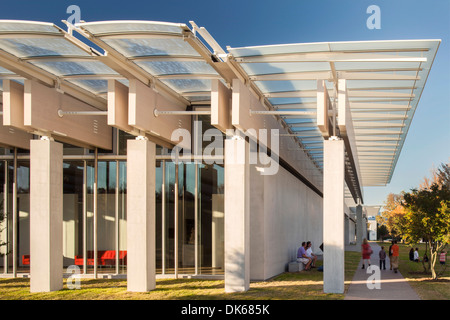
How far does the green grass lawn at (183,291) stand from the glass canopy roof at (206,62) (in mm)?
5726

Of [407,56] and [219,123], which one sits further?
[219,123]

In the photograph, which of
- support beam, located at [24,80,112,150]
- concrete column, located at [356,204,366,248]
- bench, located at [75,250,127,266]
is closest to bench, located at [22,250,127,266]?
bench, located at [75,250,127,266]

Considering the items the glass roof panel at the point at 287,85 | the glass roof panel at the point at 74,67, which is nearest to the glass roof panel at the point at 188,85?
the glass roof panel at the point at 287,85

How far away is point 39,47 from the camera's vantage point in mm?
13156

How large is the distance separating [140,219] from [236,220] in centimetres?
266

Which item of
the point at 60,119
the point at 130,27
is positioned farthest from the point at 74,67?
the point at 130,27

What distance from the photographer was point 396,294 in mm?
15141

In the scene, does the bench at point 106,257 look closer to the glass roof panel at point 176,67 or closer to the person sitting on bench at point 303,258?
the person sitting on bench at point 303,258

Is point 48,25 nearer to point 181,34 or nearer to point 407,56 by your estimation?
point 181,34

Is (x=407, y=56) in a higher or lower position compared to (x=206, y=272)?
higher

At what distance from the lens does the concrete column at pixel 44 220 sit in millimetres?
15023

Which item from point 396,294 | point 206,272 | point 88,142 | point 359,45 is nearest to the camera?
point 359,45
